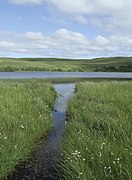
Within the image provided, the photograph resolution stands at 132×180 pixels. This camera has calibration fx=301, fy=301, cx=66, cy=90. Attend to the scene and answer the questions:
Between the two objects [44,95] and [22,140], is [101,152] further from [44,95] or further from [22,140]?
[44,95]

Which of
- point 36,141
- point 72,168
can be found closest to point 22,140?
point 36,141

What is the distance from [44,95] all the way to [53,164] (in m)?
13.5

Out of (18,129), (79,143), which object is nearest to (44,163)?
(79,143)

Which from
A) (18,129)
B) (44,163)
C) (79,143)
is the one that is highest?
(79,143)

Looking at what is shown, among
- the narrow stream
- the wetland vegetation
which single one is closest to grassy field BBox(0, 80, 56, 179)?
the wetland vegetation

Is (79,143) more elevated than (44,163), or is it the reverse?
(79,143)

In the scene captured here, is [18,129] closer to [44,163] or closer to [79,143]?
[44,163]

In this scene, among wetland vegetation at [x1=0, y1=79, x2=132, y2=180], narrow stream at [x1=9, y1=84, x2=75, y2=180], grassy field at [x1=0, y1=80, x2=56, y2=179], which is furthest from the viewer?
narrow stream at [x1=9, y1=84, x2=75, y2=180]

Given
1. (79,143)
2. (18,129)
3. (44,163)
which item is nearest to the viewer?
(79,143)

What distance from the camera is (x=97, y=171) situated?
6.86 metres

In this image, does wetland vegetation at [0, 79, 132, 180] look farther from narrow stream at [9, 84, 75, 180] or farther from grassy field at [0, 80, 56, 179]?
narrow stream at [9, 84, 75, 180]

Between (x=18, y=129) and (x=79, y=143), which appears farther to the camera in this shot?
(x=18, y=129)

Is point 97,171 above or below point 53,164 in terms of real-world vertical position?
above

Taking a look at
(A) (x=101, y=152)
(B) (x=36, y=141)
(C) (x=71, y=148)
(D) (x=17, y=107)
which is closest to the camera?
(A) (x=101, y=152)
